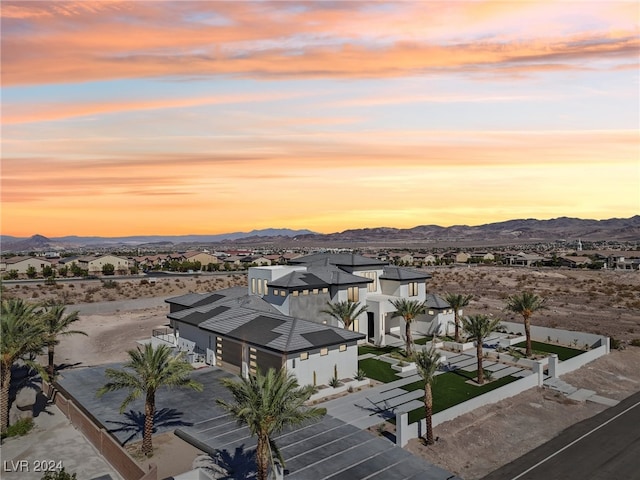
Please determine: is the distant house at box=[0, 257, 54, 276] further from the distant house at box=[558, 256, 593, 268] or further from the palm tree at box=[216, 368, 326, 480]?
the distant house at box=[558, 256, 593, 268]

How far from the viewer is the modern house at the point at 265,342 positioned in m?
32.9

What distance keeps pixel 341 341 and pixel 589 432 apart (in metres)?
16.8

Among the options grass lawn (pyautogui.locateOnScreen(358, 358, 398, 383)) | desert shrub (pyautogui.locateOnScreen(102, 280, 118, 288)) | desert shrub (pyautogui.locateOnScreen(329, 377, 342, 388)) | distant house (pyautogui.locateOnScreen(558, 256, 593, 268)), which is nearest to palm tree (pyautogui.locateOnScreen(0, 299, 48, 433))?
desert shrub (pyautogui.locateOnScreen(329, 377, 342, 388))

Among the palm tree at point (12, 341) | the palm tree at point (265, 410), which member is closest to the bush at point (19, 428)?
the palm tree at point (12, 341)

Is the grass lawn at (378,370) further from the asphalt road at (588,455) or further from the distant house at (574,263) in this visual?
the distant house at (574,263)

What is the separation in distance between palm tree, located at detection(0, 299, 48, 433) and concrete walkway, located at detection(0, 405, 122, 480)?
2220mm

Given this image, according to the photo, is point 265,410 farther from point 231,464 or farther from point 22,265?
point 22,265

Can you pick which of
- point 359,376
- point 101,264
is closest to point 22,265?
point 101,264

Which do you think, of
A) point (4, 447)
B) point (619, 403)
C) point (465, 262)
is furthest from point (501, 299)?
point (465, 262)

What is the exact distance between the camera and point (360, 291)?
4753 cm

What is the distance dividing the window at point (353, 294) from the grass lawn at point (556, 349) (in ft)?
57.1

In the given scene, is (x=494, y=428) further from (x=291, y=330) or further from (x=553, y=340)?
(x=553, y=340)

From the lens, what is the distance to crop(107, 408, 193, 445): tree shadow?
2675 centimetres

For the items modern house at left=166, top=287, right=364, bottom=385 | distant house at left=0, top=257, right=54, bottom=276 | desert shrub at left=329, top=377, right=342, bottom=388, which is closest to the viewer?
modern house at left=166, top=287, right=364, bottom=385
